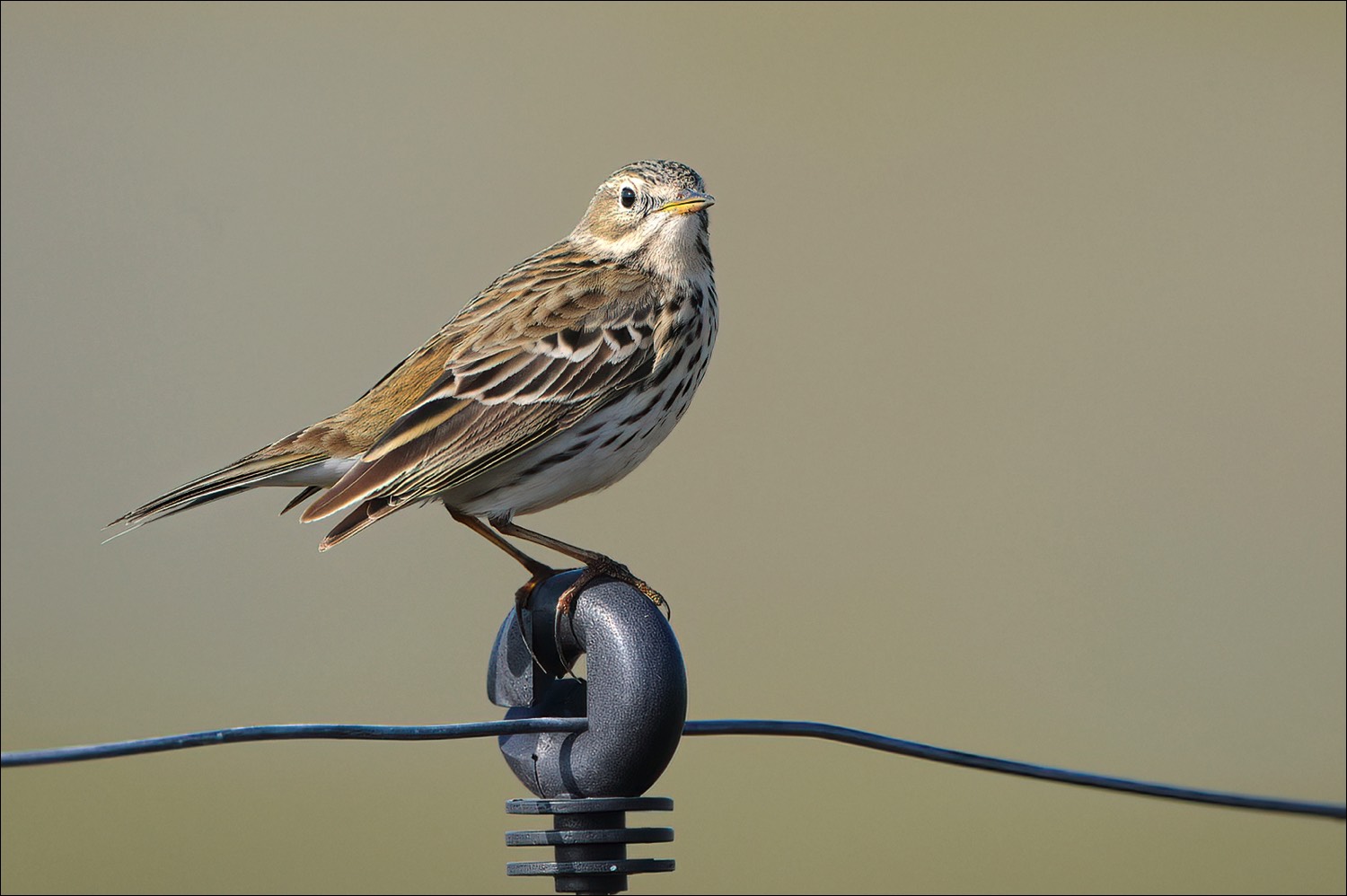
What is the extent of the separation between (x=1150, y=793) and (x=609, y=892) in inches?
66.4

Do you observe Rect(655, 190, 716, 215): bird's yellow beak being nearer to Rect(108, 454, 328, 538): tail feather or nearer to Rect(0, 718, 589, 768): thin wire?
Rect(108, 454, 328, 538): tail feather

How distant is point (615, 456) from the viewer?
23.2ft

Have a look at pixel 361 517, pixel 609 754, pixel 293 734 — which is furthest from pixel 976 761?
pixel 361 517

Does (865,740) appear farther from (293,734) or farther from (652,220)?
(652,220)

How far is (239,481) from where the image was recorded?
6.90m

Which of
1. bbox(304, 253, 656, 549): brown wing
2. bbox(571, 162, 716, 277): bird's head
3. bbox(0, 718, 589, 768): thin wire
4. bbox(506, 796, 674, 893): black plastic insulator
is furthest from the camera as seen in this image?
bbox(571, 162, 716, 277): bird's head

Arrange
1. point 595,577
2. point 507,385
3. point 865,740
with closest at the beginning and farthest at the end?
point 865,740, point 595,577, point 507,385

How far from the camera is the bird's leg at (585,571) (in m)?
4.75

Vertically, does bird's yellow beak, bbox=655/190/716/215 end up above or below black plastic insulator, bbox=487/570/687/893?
above

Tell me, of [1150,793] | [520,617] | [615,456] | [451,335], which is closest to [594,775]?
[520,617]

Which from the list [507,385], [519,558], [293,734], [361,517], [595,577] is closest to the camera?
[293,734]

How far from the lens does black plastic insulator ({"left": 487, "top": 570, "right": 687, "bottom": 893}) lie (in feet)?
13.8

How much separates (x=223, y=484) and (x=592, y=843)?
330cm

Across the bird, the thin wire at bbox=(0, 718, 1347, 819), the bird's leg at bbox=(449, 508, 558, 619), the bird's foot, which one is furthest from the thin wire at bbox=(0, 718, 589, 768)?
the bird
